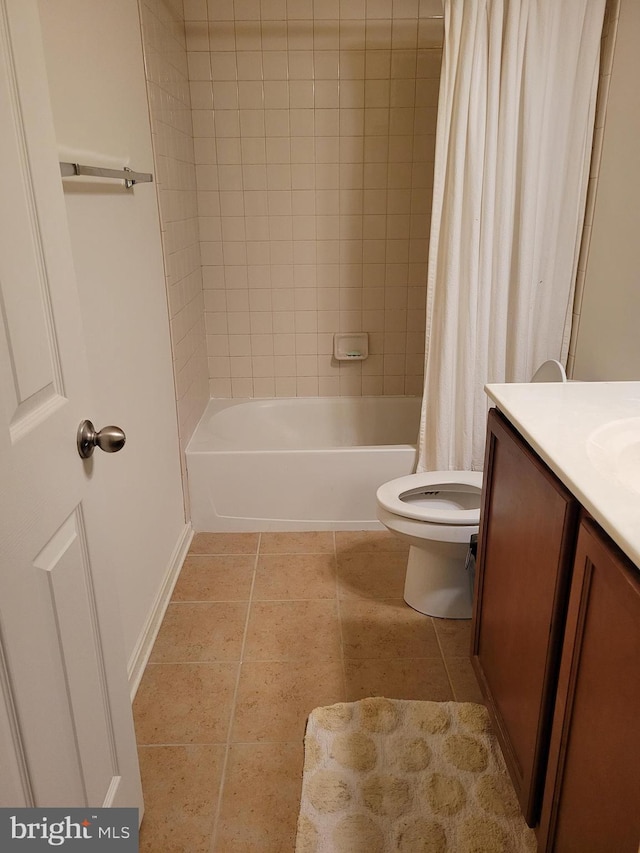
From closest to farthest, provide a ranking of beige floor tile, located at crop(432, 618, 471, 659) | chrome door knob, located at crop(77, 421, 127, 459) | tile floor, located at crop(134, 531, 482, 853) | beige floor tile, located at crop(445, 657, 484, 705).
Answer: chrome door knob, located at crop(77, 421, 127, 459), tile floor, located at crop(134, 531, 482, 853), beige floor tile, located at crop(445, 657, 484, 705), beige floor tile, located at crop(432, 618, 471, 659)

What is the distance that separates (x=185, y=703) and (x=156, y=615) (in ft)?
1.28

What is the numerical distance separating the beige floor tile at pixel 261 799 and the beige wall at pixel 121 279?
480mm

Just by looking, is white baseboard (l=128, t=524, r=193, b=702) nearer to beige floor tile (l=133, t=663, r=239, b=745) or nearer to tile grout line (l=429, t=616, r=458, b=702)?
beige floor tile (l=133, t=663, r=239, b=745)

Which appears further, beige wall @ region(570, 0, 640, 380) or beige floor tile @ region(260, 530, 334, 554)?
beige floor tile @ region(260, 530, 334, 554)

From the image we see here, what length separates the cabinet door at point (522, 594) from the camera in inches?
44.2

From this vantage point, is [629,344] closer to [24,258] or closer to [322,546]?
[322,546]

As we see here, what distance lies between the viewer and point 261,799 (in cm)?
147

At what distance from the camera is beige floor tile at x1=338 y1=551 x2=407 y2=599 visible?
89.4 inches

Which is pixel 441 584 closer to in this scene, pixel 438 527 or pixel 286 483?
pixel 438 527

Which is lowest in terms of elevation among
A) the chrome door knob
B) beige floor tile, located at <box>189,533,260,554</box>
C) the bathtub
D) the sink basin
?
beige floor tile, located at <box>189,533,260,554</box>

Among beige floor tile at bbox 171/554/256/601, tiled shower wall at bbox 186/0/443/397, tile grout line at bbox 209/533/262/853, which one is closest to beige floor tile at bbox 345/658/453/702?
tile grout line at bbox 209/533/262/853

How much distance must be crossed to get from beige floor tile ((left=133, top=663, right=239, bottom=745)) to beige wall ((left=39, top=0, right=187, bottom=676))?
10 centimetres

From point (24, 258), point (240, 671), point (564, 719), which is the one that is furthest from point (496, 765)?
point (24, 258)

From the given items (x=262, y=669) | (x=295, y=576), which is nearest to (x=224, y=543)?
(x=295, y=576)
